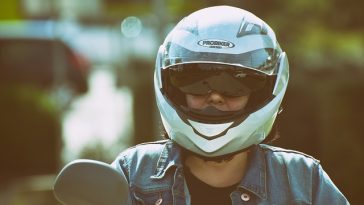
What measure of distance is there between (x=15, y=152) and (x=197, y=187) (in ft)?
31.2

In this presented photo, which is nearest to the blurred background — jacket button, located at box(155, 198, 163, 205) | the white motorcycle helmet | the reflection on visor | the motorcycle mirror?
the white motorcycle helmet

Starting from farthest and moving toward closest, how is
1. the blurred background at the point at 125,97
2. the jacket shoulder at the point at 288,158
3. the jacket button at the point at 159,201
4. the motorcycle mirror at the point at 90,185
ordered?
the blurred background at the point at 125,97 → the jacket shoulder at the point at 288,158 → the jacket button at the point at 159,201 → the motorcycle mirror at the point at 90,185

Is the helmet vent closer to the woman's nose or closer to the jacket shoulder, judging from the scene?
the woman's nose

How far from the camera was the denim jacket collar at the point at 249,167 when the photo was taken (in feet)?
11.2

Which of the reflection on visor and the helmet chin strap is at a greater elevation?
the reflection on visor

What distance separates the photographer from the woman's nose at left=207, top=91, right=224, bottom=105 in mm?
3490

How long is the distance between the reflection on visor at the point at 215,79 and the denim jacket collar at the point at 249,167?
204 millimetres

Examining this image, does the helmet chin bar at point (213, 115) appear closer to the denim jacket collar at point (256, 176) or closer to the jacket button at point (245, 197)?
the denim jacket collar at point (256, 176)

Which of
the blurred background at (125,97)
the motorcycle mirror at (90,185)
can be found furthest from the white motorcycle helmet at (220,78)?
the blurred background at (125,97)

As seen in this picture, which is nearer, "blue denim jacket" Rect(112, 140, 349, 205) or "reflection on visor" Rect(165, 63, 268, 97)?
"blue denim jacket" Rect(112, 140, 349, 205)

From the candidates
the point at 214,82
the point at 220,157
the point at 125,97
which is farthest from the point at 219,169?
the point at 125,97

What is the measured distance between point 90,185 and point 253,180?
919 millimetres

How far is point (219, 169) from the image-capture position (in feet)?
11.6

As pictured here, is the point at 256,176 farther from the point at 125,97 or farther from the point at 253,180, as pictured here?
the point at 125,97
